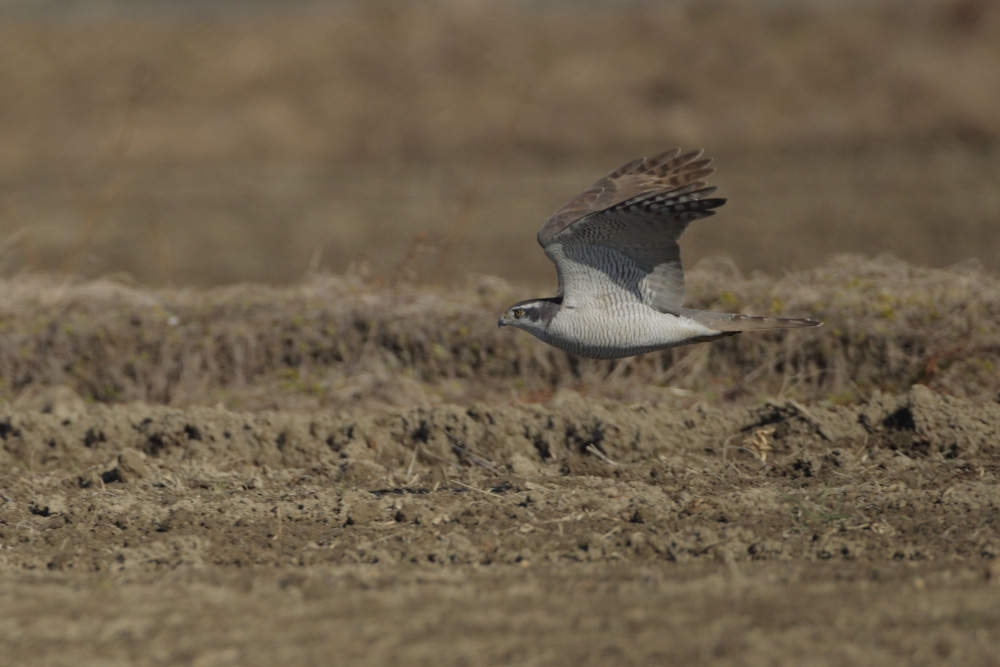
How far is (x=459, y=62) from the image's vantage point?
23.0m

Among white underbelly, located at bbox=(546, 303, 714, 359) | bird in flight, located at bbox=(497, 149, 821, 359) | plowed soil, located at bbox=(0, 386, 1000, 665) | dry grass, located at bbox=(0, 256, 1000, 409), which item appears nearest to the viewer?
plowed soil, located at bbox=(0, 386, 1000, 665)

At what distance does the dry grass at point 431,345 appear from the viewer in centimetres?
679

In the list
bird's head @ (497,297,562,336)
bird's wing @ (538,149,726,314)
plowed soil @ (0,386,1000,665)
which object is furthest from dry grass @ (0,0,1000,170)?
bird's head @ (497,297,562,336)

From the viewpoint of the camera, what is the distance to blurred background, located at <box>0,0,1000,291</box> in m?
13.2

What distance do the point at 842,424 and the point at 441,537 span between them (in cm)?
250

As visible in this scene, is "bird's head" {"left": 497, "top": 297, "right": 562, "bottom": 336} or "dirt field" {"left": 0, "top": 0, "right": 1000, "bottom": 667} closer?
Answer: "dirt field" {"left": 0, "top": 0, "right": 1000, "bottom": 667}

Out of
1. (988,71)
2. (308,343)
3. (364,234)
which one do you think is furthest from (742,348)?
(988,71)

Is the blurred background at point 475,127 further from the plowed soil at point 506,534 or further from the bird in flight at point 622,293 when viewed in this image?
the bird in flight at point 622,293

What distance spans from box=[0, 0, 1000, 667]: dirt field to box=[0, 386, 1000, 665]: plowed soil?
17 millimetres

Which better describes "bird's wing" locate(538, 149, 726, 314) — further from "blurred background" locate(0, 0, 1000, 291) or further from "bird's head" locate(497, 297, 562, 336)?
"blurred background" locate(0, 0, 1000, 291)

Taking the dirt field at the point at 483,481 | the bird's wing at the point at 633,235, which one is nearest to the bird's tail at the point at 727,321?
the bird's wing at the point at 633,235

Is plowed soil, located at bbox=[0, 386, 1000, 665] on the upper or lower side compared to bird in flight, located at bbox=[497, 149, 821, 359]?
lower

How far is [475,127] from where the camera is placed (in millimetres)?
20594

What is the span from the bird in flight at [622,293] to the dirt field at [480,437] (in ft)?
2.29
